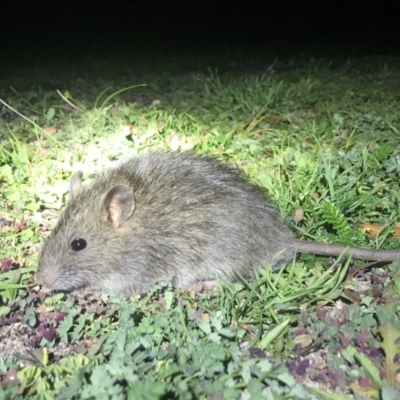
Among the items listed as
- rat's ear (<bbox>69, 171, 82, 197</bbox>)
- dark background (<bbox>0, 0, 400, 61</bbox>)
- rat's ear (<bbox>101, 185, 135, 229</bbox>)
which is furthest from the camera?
dark background (<bbox>0, 0, 400, 61</bbox>)

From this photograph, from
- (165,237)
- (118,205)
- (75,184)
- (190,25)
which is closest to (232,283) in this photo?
(165,237)

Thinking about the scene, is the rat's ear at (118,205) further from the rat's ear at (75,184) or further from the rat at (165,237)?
the rat's ear at (75,184)

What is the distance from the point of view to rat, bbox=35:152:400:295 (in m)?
3.74

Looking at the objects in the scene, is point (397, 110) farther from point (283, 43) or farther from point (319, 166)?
point (283, 43)

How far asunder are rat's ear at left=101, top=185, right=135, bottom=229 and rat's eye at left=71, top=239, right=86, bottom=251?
0.22 m

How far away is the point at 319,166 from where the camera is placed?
4.86 meters

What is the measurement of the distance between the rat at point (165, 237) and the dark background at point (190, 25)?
427 inches

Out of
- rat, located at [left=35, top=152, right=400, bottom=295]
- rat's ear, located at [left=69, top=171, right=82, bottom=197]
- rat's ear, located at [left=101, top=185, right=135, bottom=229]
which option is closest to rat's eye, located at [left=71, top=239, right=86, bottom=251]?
rat, located at [left=35, top=152, right=400, bottom=295]

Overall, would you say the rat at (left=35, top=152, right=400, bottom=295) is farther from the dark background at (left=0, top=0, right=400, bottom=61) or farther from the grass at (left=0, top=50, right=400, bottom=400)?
the dark background at (left=0, top=0, right=400, bottom=61)

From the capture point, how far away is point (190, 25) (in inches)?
634

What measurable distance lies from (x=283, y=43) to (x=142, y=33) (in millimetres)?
4005

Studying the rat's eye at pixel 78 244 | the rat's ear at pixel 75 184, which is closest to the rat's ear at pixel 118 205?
the rat's eye at pixel 78 244

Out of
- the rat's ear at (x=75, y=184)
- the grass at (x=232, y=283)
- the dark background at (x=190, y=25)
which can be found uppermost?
the rat's ear at (x=75, y=184)

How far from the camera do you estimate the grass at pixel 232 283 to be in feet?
8.89
